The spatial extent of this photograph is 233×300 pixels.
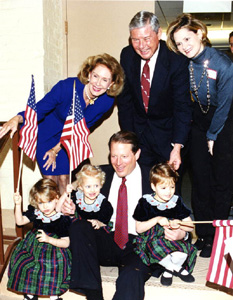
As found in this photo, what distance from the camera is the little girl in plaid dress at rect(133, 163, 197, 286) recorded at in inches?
97.0

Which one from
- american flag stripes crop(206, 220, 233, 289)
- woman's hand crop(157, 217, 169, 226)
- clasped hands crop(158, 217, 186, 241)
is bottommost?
american flag stripes crop(206, 220, 233, 289)

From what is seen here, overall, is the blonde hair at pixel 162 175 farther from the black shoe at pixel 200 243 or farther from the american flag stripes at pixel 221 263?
the black shoe at pixel 200 243

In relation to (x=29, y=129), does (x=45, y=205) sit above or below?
below

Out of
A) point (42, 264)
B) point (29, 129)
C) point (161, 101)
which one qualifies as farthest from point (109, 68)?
point (42, 264)

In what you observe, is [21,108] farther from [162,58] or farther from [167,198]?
[167,198]

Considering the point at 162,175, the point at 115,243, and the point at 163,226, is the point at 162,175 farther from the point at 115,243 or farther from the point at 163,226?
the point at 115,243

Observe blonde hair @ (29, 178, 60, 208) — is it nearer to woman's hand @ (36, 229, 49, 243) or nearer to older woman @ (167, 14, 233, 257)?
woman's hand @ (36, 229, 49, 243)

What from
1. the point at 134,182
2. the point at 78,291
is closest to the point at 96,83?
the point at 134,182

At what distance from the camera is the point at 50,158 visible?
3109mm

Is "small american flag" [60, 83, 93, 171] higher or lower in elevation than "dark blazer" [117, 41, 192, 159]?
lower

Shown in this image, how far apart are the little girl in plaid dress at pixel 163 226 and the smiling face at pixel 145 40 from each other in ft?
2.56

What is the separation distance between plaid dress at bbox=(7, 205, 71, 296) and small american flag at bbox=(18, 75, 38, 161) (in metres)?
0.43

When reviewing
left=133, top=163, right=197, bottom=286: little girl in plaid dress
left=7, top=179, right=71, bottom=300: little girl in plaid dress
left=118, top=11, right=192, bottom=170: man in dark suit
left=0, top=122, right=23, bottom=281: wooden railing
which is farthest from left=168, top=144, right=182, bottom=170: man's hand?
left=0, top=122, right=23, bottom=281: wooden railing

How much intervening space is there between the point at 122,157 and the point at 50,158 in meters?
0.70
